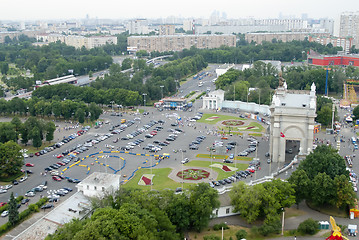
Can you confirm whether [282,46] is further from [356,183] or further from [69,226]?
[69,226]

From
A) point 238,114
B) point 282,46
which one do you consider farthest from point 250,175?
point 282,46

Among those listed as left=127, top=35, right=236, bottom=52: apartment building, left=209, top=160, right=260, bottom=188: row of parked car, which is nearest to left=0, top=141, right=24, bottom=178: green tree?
left=209, top=160, right=260, bottom=188: row of parked car

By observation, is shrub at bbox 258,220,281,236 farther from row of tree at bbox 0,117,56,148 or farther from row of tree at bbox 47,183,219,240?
row of tree at bbox 0,117,56,148

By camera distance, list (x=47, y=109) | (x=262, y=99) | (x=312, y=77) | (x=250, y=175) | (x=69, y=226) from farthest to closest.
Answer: (x=312, y=77) → (x=262, y=99) → (x=47, y=109) → (x=250, y=175) → (x=69, y=226)

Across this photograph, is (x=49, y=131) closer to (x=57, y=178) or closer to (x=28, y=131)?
(x=28, y=131)

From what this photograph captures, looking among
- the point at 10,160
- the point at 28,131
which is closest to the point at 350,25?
the point at 28,131

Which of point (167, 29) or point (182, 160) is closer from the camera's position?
point (182, 160)
